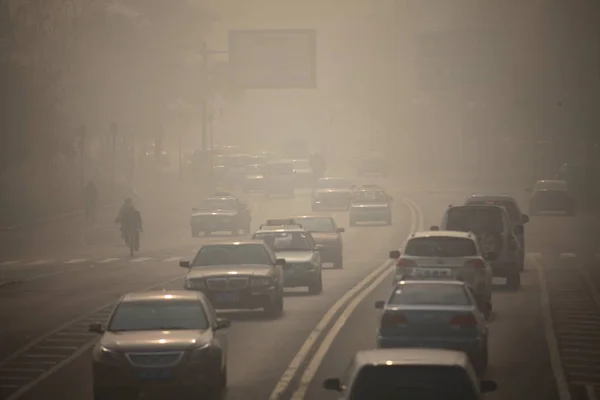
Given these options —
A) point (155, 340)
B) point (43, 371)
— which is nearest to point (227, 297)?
point (43, 371)

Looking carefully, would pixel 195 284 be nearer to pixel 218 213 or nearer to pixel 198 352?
pixel 198 352

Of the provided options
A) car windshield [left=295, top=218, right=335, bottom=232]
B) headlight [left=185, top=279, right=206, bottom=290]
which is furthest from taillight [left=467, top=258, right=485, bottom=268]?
car windshield [left=295, top=218, right=335, bottom=232]

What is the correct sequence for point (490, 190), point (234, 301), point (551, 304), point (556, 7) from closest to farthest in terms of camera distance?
point (234, 301), point (551, 304), point (490, 190), point (556, 7)

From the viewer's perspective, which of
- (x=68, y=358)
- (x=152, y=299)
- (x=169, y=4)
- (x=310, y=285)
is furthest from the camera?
(x=169, y=4)

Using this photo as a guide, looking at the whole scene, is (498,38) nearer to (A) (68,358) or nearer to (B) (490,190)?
(B) (490,190)

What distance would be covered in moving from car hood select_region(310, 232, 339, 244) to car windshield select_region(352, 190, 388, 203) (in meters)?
29.1

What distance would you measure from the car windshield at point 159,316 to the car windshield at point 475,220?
18.5m

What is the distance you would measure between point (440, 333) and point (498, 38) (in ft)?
501

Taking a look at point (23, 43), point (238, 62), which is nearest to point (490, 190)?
point (238, 62)

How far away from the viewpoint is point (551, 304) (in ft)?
126

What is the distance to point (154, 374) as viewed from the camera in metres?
20.8

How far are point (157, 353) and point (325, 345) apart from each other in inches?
326

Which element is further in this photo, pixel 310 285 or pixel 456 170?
pixel 456 170

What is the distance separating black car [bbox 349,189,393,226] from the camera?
8000 cm
